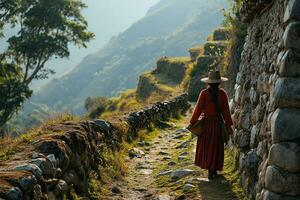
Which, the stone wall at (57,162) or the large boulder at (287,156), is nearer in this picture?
the large boulder at (287,156)

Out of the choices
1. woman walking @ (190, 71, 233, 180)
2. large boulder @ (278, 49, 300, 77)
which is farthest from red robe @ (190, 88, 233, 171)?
large boulder @ (278, 49, 300, 77)

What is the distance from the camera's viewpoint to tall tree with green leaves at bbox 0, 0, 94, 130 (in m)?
31.1

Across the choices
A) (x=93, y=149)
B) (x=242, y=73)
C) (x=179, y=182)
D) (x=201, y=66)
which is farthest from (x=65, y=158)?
(x=201, y=66)

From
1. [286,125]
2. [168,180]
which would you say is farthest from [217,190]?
[286,125]

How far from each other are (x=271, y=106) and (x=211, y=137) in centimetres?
268

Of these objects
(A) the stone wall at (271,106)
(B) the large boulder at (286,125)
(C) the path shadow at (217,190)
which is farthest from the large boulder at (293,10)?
(C) the path shadow at (217,190)

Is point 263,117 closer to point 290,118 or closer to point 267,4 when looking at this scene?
point 290,118

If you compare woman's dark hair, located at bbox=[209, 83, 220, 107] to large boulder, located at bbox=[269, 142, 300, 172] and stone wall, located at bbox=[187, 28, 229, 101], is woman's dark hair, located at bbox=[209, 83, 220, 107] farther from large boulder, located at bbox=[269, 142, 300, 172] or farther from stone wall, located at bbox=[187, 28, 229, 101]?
stone wall, located at bbox=[187, 28, 229, 101]

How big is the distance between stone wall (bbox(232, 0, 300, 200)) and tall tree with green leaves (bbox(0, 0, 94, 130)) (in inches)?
950

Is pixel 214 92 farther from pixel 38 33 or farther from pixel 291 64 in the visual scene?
pixel 38 33

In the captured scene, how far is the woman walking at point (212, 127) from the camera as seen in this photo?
8.00 metres

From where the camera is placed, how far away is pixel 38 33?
33.1m

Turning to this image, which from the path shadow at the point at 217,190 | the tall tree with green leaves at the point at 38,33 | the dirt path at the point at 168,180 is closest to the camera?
the path shadow at the point at 217,190

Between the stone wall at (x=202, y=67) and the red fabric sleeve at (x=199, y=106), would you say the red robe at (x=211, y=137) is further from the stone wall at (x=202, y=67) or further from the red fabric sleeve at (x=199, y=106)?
the stone wall at (x=202, y=67)
